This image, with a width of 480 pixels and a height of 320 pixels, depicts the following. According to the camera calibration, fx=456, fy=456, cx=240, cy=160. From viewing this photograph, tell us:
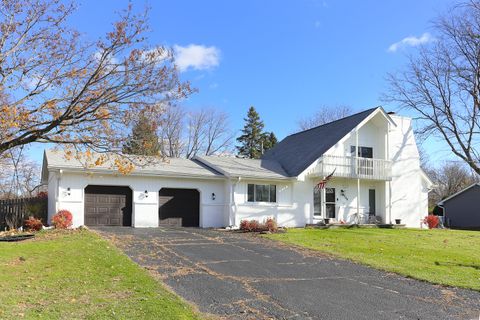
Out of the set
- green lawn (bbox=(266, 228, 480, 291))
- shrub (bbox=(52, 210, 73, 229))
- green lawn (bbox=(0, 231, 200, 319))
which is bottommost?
green lawn (bbox=(266, 228, 480, 291))

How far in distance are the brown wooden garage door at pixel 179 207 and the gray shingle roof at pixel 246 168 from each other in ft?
6.93

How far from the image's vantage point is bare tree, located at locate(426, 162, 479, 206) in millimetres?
59844

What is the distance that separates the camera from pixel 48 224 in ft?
67.8

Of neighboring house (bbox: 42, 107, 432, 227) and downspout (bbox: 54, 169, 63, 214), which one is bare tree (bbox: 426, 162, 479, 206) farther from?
downspout (bbox: 54, 169, 63, 214)

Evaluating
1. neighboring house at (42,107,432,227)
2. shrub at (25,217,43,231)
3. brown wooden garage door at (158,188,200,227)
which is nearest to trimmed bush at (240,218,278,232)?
neighboring house at (42,107,432,227)

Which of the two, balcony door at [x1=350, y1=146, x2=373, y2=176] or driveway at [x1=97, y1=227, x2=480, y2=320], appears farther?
balcony door at [x1=350, y1=146, x2=373, y2=176]

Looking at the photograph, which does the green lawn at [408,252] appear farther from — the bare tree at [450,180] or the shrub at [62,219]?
the bare tree at [450,180]

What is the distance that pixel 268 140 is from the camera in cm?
5356

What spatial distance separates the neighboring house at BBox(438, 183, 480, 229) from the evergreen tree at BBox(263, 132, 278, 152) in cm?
2011

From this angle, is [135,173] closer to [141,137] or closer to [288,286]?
[141,137]

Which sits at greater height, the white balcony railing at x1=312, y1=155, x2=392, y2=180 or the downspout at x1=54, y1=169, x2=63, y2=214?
the white balcony railing at x1=312, y1=155, x2=392, y2=180

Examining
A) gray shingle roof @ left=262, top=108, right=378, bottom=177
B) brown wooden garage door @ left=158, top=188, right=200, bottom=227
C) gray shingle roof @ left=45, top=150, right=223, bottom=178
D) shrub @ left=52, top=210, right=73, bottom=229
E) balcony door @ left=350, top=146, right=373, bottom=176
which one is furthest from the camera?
balcony door @ left=350, top=146, right=373, bottom=176

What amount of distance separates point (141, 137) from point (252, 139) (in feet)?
137

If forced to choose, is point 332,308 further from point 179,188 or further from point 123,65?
point 179,188
